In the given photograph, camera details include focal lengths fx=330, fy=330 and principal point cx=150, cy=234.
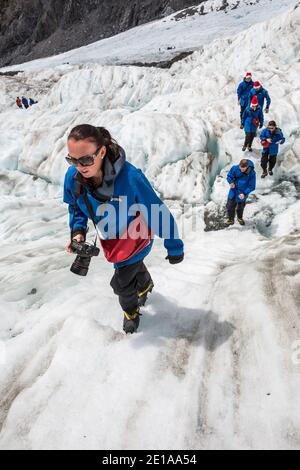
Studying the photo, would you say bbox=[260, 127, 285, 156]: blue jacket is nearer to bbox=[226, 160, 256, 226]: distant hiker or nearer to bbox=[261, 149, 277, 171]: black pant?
bbox=[261, 149, 277, 171]: black pant

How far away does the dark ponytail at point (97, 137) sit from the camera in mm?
2078

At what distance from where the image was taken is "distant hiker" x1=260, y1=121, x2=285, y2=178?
24.5ft

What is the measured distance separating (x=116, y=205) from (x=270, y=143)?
620cm

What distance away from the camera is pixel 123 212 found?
247 centimetres

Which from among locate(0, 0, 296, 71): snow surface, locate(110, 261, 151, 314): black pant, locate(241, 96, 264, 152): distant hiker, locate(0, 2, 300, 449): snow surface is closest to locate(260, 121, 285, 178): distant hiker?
locate(0, 2, 300, 449): snow surface

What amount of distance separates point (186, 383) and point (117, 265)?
1069 millimetres

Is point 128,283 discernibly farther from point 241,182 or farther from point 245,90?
point 245,90

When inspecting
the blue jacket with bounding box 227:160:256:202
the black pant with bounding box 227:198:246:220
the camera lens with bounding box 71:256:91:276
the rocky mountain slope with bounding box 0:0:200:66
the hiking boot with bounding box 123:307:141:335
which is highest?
the rocky mountain slope with bounding box 0:0:200:66

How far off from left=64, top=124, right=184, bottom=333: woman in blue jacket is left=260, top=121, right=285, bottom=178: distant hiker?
580 centimetres

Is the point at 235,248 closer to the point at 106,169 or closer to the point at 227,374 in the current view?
the point at 227,374

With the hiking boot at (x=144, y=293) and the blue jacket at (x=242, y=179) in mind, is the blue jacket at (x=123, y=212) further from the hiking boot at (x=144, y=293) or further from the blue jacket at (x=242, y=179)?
the blue jacket at (x=242, y=179)

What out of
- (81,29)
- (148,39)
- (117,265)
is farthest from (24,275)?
(81,29)

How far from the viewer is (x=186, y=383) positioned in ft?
8.30

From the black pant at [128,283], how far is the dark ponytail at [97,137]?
3.16 feet
